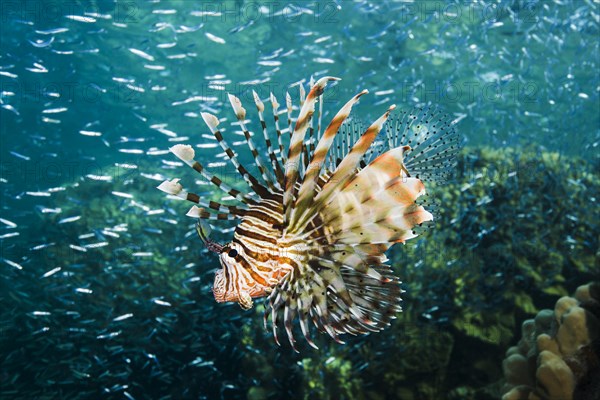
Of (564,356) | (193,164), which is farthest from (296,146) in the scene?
(564,356)

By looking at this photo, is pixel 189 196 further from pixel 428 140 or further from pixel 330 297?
pixel 428 140

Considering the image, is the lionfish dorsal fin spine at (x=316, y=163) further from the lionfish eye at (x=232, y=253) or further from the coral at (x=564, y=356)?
the coral at (x=564, y=356)

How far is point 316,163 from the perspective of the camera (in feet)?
5.68

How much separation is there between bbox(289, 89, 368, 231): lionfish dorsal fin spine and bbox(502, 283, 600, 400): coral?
263 centimetres

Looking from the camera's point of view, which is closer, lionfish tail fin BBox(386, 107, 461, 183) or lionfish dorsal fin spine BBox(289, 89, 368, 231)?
lionfish dorsal fin spine BBox(289, 89, 368, 231)

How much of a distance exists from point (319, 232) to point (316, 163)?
0.34 m

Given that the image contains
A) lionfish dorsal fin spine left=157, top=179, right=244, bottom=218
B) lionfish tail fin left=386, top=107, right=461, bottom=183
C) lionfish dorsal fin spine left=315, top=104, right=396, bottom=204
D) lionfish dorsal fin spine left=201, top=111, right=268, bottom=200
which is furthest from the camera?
lionfish tail fin left=386, top=107, right=461, bottom=183

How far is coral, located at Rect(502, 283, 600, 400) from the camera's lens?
313 cm

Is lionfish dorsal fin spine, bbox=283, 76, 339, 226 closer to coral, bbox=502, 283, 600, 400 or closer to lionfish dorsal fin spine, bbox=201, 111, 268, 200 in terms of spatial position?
lionfish dorsal fin spine, bbox=201, 111, 268, 200

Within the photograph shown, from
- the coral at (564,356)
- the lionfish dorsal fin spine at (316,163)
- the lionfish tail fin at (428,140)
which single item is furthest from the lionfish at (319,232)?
the coral at (564,356)

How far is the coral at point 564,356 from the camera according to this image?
313 centimetres

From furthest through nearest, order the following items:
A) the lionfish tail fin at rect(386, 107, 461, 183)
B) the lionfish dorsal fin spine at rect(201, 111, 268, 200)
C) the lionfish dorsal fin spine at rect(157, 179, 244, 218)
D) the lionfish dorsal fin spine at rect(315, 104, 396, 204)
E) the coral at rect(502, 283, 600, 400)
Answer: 1. the coral at rect(502, 283, 600, 400)
2. the lionfish tail fin at rect(386, 107, 461, 183)
3. the lionfish dorsal fin spine at rect(201, 111, 268, 200)
4. the lionfish dorsal fin spine at rect(157, 179, 244, 218)
5. the lionfish dorsal fin spine at rect(315, 104, 396, 204)

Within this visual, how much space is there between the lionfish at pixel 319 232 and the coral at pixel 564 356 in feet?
6.42

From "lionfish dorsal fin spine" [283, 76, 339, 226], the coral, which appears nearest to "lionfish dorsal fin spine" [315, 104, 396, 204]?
"lionfish dorsal fin spine" [283, 76, 339, 226]
